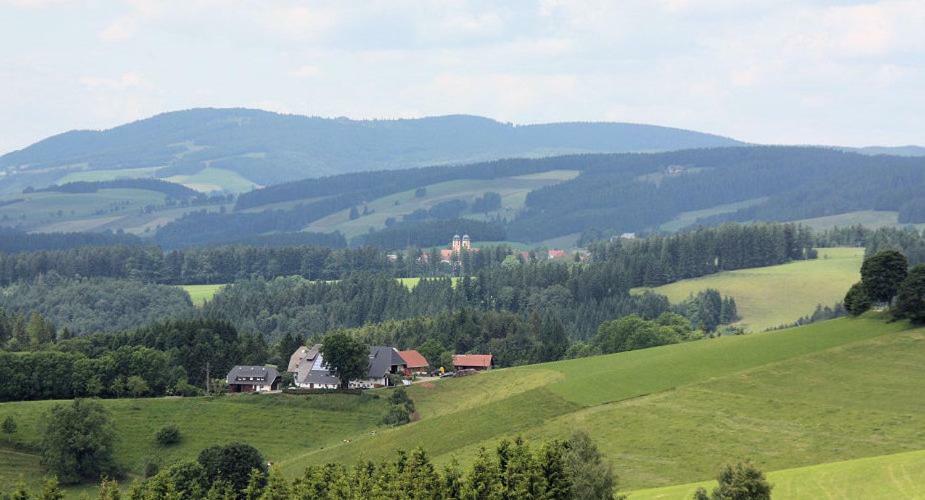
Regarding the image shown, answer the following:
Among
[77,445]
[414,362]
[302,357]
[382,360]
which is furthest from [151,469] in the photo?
[414,362]

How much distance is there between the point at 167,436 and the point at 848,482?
61.3 metres

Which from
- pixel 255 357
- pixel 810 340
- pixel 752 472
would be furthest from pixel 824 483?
pixel 255 357

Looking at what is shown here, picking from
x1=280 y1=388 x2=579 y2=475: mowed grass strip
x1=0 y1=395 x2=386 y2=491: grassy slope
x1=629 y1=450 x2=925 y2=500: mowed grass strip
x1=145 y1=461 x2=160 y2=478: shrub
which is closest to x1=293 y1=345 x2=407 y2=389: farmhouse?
x1=0 y1=395 x2=386 y2=491: grassy slope

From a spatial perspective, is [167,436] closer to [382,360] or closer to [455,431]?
[455,431]

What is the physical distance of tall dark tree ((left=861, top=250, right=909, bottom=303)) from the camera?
4582 inches

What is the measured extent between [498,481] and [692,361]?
155 ft

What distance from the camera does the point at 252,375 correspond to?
131500 mm

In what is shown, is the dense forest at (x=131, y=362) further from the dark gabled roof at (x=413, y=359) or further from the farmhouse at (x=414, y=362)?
the farmhouse at (x=414, y=362)

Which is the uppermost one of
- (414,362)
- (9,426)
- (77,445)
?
(9,426)

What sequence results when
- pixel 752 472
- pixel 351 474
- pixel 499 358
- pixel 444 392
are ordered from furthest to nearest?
pixel 499 358
pixel 444 392
pixel 351 474
pixel 752 472

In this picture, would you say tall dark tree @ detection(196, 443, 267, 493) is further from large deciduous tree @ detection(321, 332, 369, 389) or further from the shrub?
large deciduous tree @ detection(321, 332, 369, 389)

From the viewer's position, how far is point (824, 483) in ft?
220

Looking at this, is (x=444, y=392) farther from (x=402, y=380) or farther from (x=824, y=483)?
(x=824, y=483)

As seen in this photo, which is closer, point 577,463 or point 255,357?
point 577,463
